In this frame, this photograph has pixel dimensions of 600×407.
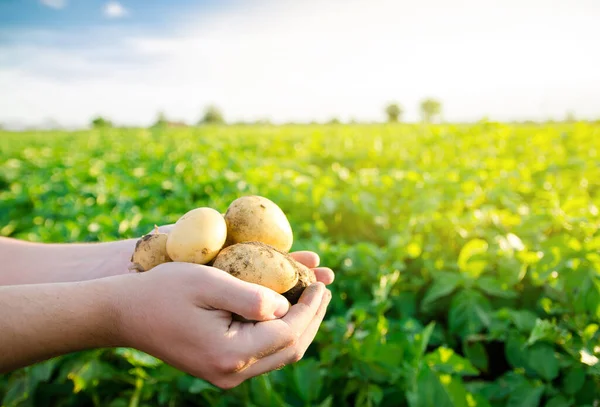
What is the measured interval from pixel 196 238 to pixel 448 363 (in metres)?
1.03

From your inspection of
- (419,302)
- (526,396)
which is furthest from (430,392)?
(419,302)

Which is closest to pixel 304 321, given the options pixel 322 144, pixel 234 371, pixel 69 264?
pixel 234 371

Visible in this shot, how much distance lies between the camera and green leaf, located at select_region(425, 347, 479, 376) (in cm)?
171

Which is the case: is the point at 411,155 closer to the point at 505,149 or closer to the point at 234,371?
the point at 505,149

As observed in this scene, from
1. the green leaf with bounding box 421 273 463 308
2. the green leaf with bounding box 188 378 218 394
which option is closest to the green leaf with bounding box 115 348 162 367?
the green leaf with bounding box 188 378 218 394

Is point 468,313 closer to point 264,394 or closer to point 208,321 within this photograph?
point 264,394

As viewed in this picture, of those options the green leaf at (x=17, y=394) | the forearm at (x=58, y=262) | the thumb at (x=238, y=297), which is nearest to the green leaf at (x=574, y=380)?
the thumb at (x=238, y=297)

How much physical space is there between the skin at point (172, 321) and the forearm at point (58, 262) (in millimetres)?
468

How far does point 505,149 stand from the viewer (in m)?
6.32

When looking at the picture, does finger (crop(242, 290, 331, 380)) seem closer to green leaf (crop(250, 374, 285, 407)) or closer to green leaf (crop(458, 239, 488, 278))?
green leaf (crop(250, 374, 285, 407))

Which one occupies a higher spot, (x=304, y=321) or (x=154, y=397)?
(x=304, y=321)

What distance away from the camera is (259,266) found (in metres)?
1.31

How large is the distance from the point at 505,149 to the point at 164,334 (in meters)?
6.05

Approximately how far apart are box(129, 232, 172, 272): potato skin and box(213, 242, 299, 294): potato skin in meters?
0.22
